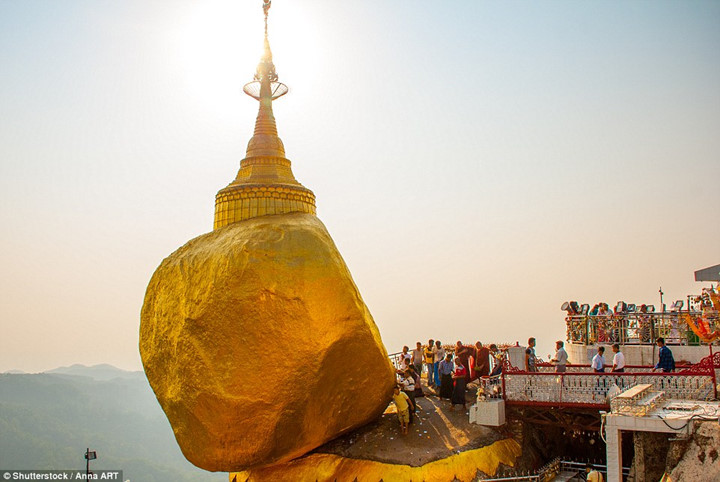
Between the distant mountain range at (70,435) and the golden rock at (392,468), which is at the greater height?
the golden rock at (392,468)

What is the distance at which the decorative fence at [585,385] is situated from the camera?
487 inches

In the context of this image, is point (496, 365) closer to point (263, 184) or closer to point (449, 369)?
point (449, 369)

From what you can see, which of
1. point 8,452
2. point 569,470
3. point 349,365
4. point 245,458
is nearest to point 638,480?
point 569,470

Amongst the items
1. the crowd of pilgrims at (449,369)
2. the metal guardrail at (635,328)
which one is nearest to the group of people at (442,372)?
the crowd of pilgrims at (449,369)

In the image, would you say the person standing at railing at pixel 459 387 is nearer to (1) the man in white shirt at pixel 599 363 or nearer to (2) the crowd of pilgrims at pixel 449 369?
(2) the crowd of pilgrims at pixel 449 369

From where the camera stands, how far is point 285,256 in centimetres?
1380

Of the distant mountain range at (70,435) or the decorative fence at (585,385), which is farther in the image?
the distant mountain range at (70,435)

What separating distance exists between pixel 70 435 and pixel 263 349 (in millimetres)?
166640

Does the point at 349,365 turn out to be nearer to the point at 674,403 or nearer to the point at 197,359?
the point at 197,359

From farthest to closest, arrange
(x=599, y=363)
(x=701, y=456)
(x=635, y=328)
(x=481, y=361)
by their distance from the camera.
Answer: (x=635, y=328)
(x=481, y=361)
(x=599, y=363)
(x=701, y=456)

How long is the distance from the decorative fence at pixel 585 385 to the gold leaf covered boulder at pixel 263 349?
2.85 metres

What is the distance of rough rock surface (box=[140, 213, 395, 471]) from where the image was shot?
42.9 ft

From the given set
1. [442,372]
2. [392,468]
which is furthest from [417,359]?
[392,468]

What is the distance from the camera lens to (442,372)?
16609mm
